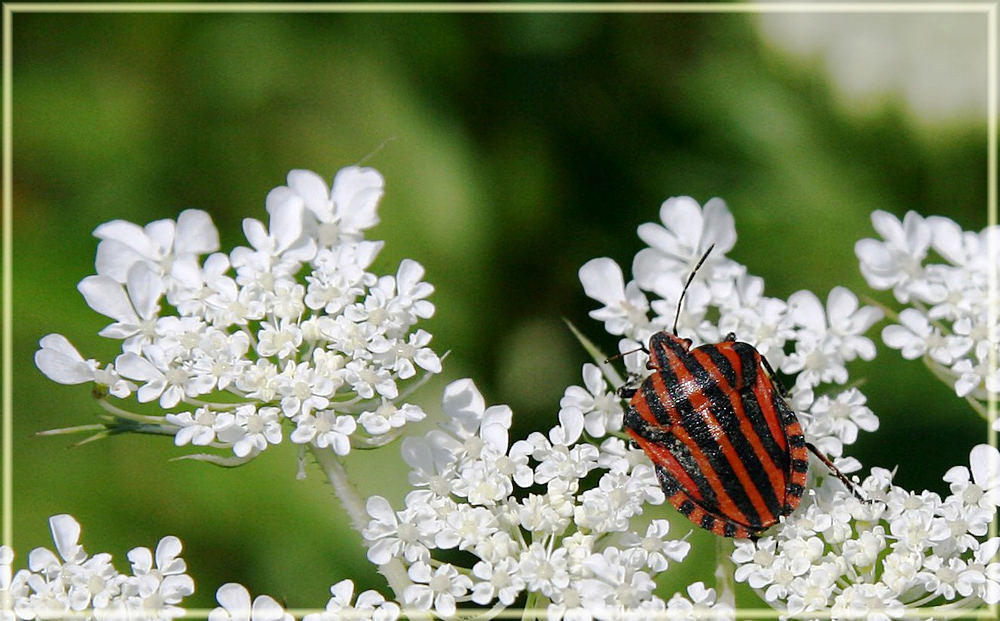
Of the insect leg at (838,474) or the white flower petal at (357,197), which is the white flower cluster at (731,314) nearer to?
the insect leg at (838,474)

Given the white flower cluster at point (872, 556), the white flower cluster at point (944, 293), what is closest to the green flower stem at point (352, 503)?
the white flower cluster at point (872, 556)

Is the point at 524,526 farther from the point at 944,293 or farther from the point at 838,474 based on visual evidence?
the point at 944,293

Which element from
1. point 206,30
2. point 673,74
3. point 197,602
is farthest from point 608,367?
point 206,30

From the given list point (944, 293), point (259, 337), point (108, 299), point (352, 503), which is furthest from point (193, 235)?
point (944, 293)

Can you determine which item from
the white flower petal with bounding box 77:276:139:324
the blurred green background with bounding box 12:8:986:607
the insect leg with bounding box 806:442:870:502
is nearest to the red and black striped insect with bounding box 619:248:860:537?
the insect leg with bounding box 806:442:870:502

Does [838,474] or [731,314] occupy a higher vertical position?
[731,314]

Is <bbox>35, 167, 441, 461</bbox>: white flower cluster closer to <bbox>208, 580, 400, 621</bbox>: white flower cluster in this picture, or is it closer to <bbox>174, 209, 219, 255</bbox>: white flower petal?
<bbox>174, 209, 219, 255</bbox>: white flower petal
